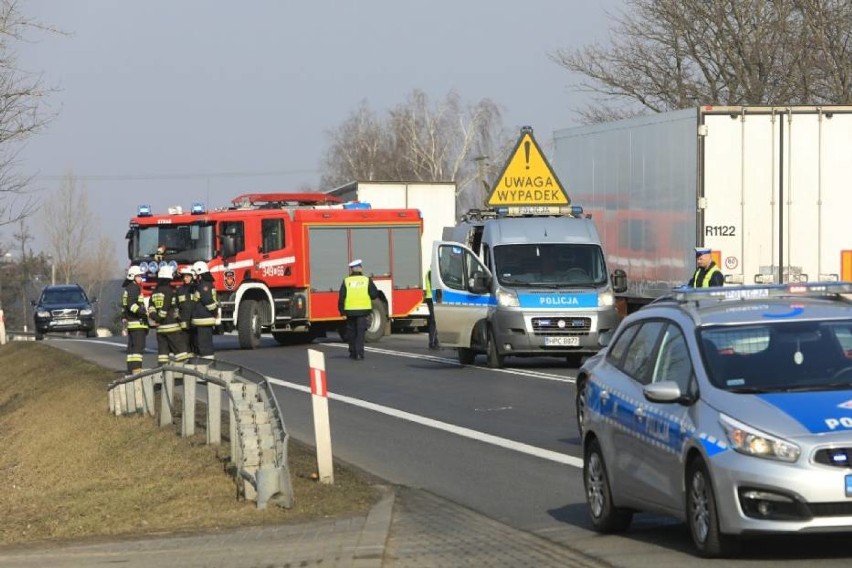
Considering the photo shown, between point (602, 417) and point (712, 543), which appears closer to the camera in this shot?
point (712, 543)

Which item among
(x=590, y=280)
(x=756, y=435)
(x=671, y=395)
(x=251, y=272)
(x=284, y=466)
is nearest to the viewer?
(x=756, y=435)

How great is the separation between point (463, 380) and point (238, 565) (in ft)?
47.6

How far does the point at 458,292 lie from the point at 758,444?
1780 cm

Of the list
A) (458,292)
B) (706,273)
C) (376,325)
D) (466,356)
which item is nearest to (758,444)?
(706,273)

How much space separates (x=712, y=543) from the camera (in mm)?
8383

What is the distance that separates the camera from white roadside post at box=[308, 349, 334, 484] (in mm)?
12391

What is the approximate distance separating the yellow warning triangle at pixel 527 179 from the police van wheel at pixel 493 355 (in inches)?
185

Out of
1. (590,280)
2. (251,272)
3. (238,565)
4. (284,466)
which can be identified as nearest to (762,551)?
(238,565)

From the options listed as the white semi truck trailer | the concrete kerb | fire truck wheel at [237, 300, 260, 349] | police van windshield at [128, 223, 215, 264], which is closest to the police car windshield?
the concrete kerb

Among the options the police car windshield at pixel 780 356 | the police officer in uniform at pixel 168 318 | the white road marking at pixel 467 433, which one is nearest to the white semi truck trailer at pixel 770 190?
the white road marking at pixel 467 433

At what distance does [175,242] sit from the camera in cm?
3484

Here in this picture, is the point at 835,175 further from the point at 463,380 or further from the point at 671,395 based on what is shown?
the point at 671,395

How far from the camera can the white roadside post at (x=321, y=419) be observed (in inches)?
488

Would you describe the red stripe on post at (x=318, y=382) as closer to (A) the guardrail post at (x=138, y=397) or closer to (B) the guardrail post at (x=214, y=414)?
(B) the guardrail post at (x=214, y=414)
